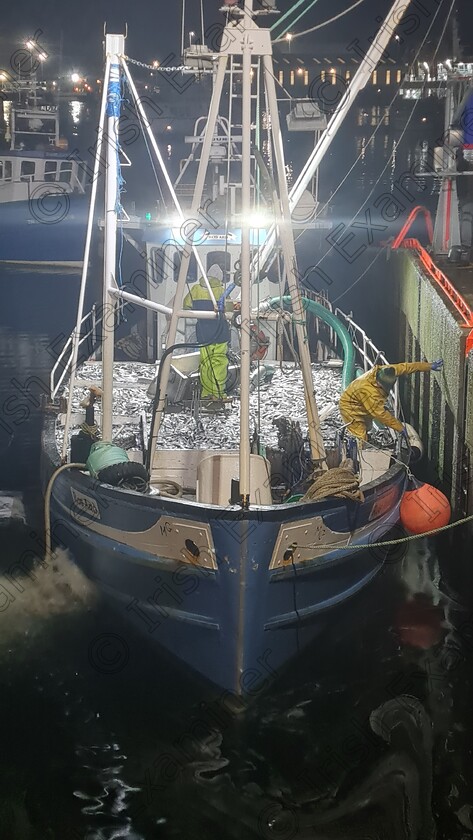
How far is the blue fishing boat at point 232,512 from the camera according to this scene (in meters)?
8.94

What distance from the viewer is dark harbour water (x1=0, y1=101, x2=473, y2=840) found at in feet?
25.8

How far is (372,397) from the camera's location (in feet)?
39.8

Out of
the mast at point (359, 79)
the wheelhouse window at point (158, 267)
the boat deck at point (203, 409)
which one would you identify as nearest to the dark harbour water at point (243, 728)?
the boat deck at point (203, 409)

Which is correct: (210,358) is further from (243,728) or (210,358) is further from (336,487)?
(243,728)

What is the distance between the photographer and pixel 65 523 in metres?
11.5

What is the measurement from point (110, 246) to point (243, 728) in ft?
18.0

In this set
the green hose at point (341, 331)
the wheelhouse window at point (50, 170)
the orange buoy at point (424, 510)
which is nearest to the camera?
the orange buoy at point (424, 510)

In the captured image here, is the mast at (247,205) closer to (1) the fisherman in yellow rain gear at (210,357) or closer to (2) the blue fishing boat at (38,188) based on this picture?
(1) the fisherman in yellow rain gear at (210,357)

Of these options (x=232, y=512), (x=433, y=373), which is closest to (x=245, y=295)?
(x=232, y=512)

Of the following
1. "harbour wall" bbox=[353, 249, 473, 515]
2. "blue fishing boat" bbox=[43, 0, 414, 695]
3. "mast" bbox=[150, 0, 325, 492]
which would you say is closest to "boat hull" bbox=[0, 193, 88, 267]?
"harbour wall" bbox=[353, 249, 473, 515]

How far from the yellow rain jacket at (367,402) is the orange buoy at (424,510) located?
0.90 m

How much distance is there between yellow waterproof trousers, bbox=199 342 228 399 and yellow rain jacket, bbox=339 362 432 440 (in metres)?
2.29

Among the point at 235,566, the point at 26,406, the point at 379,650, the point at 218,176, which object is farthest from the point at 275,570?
the point at 218,176

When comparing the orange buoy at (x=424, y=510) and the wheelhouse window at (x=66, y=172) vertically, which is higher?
the wheelhouse window at (x=66, y=172)
